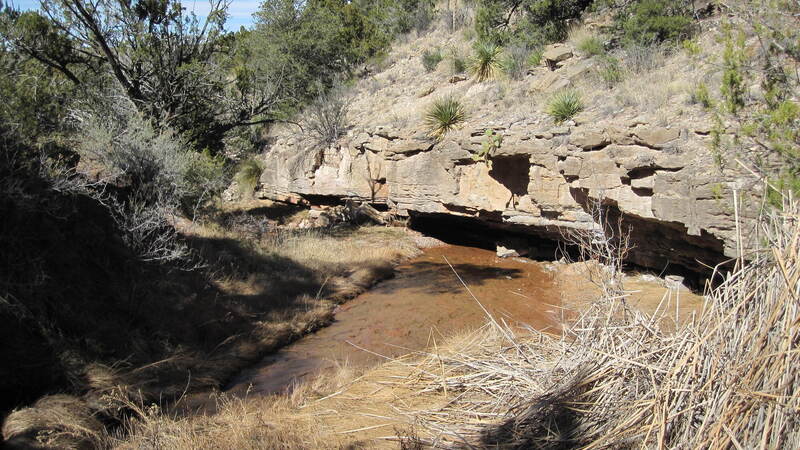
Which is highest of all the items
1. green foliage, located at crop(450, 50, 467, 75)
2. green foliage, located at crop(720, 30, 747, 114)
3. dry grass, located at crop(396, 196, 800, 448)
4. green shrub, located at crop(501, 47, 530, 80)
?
green foliage, located at crop(450, 50, 467, 75)

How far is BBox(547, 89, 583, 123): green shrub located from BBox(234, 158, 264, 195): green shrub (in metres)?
13.5

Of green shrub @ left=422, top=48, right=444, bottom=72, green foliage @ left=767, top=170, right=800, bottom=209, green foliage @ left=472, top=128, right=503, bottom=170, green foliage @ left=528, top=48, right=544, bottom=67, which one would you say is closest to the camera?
green foliage @ left=767, top=170, right=800, bottom=209

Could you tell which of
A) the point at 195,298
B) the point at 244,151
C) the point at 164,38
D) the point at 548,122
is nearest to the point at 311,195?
the point at 244,151

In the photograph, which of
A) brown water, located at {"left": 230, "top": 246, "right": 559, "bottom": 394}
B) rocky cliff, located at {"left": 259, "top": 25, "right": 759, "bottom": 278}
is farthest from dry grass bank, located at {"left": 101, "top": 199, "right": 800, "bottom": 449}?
rocky cliff, located at {"left": 259, "top": 25, "right": 759, "bottom": 278}

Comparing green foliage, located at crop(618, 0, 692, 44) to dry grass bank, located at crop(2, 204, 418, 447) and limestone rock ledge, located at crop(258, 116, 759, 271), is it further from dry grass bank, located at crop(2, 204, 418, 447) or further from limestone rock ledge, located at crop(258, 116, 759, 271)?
dry grass bank, located at crop(2, 204, 418, 447)

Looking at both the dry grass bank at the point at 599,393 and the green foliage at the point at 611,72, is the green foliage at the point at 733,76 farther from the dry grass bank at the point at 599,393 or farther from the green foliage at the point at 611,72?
the green foliage at the point at 611,72

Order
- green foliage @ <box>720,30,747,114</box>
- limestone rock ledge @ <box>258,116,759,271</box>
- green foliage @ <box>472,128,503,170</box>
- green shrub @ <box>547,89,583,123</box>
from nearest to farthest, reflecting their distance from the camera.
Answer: green foliage @ <box>720,30,747,114</box>
limestone rock ledge @ <box>258,116,759,271</box>
green shrub @ <box>547,89,583,123</box>
green foliage @ <box>472,128,503,170</box>

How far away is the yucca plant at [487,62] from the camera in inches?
705

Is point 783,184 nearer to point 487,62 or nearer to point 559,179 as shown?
point 559,179

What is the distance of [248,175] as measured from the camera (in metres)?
22.9

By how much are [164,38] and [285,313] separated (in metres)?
7.68

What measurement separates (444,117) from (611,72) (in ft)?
14.4

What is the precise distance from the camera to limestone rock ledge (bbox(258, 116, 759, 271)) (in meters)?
9.23

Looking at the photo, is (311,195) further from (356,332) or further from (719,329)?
(719,329)
